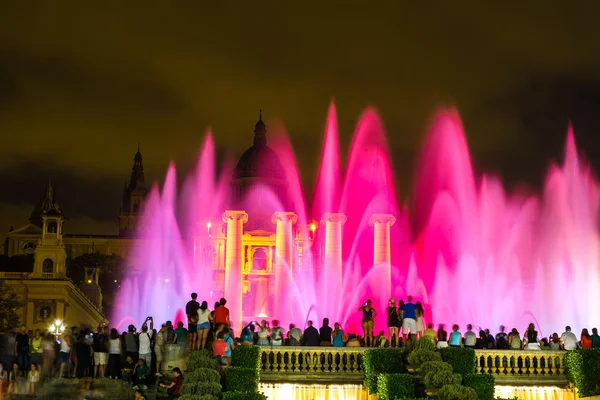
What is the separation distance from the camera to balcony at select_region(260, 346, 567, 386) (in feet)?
117

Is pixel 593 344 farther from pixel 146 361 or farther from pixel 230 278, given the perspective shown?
pixel 230 278

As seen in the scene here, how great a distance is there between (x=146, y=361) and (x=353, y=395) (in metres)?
6.29

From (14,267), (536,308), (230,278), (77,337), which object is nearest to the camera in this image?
(77,337)

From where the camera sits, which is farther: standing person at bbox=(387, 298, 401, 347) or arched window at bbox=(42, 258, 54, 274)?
arched window at bbox=(42, 258, 54, 274)

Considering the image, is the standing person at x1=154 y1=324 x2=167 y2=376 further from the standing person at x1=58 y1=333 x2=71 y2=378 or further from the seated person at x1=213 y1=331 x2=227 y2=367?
the standing person at x1=58 y1=333 x2=71 y2=378

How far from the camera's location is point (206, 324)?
118 ft

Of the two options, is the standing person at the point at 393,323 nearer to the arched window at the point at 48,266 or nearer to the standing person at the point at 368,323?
the standing person at the point at 368,323

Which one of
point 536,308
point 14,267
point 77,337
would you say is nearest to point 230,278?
point 536,308

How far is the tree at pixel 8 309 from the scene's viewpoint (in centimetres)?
9919

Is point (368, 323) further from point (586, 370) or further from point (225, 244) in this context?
point (225, 244)

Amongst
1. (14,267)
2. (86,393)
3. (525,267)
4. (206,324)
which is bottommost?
(86,393)

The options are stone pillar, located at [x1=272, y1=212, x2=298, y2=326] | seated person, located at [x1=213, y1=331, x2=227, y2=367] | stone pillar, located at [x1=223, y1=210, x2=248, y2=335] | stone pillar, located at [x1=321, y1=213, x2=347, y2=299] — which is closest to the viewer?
seated person, located at [x1=213, y1=331, x2=227, y2=367]

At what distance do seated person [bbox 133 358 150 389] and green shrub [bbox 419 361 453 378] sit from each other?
7.76 metres

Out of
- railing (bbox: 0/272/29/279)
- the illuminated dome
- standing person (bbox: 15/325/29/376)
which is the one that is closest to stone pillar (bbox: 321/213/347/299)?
standing person (bbox: 15/325/29/376)
